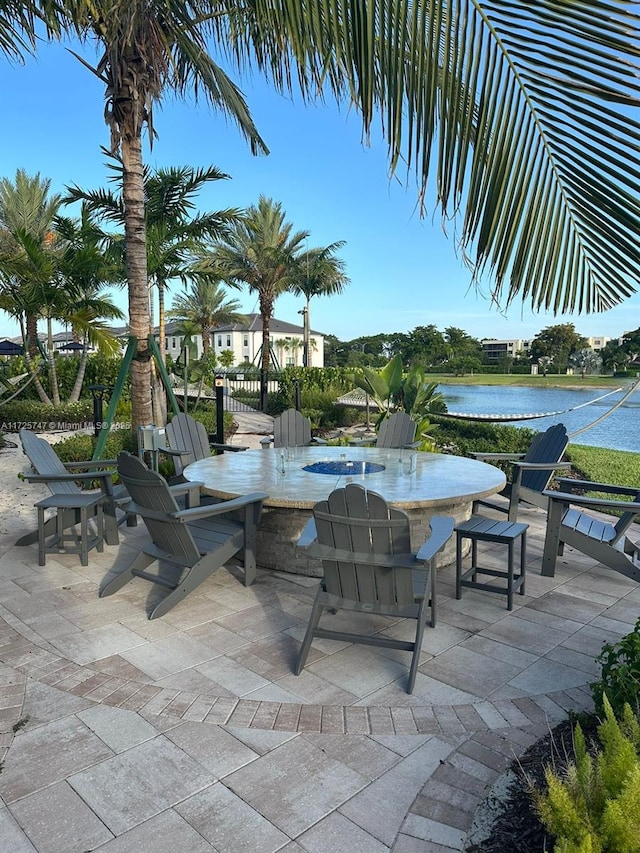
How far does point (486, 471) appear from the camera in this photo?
17.7 ft

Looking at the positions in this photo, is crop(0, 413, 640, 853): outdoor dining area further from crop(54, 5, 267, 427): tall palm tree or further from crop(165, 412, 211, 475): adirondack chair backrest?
crop(54, 5, 267, 427): tall palm tree

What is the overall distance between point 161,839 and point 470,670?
5.94 feet

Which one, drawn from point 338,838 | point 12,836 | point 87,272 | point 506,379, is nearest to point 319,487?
point 338,838

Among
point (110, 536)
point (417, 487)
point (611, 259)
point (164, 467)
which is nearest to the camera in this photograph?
point (611, 259)

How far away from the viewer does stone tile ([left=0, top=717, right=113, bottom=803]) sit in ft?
7.53

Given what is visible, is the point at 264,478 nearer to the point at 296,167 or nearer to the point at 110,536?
the point at 110,536

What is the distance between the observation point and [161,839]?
2012 mm

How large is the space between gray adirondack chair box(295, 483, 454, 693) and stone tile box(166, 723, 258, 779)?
65 cm

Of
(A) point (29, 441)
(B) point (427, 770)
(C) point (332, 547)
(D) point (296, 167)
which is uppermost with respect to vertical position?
(D) point (296, 167)

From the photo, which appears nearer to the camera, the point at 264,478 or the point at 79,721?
the point at 79,721

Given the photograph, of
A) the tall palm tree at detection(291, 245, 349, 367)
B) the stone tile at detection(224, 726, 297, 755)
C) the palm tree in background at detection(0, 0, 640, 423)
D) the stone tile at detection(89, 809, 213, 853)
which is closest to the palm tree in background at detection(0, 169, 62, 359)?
the tall palm tree at detection(291, 245, 349, 367)

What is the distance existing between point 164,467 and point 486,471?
4234mm

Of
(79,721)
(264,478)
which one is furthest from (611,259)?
(264,478)

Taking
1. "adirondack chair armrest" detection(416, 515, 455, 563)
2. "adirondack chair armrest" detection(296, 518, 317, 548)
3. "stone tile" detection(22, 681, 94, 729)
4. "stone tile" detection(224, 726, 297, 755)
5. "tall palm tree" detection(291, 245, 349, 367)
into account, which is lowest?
"stone tile" detection(22, 681, 94, 729)
